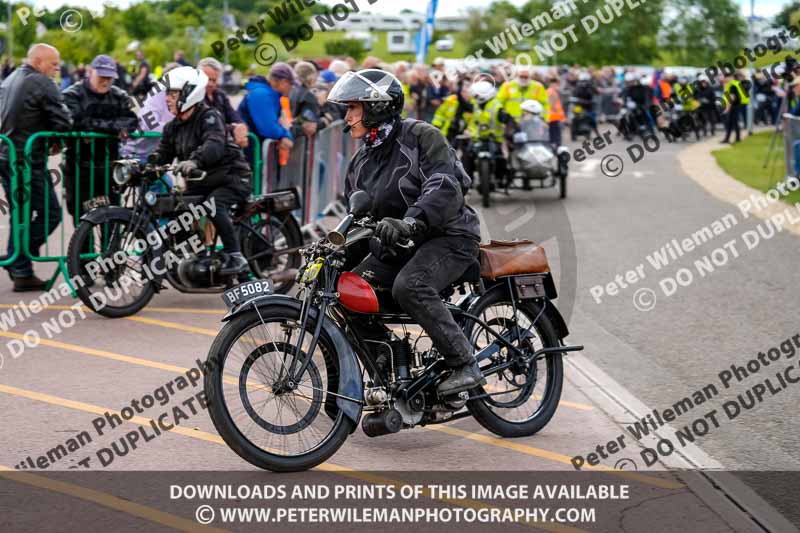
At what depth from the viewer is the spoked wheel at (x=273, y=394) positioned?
213 inches

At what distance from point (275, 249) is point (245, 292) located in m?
4.68

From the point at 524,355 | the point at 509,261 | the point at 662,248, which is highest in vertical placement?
the point at 509,261

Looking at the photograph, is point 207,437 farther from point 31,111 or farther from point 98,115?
point 98,115

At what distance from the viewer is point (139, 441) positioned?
20.3 ft

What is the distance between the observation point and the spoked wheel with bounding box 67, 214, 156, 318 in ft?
29.8

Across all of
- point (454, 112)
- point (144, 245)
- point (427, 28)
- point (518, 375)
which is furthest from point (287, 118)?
point (427, 28)

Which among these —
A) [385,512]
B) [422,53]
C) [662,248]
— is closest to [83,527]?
[385,512]

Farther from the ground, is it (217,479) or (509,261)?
(509,261)

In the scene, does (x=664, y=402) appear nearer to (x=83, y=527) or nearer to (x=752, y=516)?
(x=752, y=516)

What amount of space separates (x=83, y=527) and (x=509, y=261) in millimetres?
2481

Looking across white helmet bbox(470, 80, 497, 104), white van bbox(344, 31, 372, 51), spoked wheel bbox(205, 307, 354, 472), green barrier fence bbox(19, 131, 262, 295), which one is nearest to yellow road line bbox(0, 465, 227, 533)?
spoked wheel bbox(205, 307, 354, 472)

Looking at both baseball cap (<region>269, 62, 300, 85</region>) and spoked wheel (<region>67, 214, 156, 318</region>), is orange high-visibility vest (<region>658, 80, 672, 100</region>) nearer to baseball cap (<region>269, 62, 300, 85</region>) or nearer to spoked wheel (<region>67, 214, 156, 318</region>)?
baseball cap (<region>269, 62, 300, 85</region>)

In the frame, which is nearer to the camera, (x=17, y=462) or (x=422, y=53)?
(x=17, y=462)

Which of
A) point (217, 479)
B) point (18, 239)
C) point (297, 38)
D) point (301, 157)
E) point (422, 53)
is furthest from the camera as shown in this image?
point (422, 53)
